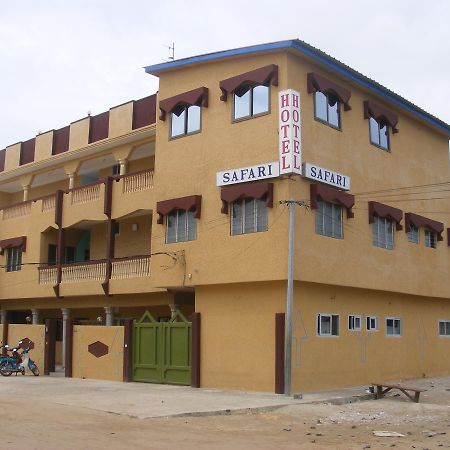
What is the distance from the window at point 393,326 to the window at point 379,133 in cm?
591

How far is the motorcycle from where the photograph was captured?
938 inches

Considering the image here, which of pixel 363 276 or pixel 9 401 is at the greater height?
pixel 363 276

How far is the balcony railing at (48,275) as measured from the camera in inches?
1084

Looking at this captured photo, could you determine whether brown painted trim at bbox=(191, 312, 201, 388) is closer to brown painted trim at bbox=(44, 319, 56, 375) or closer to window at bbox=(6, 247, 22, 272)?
brown painted trim at bbox=(44, 319, 56, 375)

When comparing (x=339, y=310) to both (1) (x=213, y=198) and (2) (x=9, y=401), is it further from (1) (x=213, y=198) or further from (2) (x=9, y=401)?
(2) (x=9, y=401)

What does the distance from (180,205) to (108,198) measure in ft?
16.9

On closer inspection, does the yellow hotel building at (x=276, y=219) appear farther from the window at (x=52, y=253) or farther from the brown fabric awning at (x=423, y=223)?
the window at (x=52, y=253)

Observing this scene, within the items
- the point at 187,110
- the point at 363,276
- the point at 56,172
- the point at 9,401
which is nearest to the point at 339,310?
the point at 363,276

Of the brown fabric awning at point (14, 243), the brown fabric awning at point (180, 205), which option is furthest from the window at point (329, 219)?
the brown fabric awning at point (14, 243)

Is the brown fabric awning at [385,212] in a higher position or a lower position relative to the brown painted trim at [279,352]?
higher

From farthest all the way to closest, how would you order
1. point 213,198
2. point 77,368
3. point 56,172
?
1. point 56,172
2. point 77,368
3. point 213,198

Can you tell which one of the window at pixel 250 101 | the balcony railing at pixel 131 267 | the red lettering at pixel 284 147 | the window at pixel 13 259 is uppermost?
the window at pixel 250 101

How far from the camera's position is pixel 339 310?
20.8 metres

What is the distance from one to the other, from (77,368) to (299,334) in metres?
8.62
